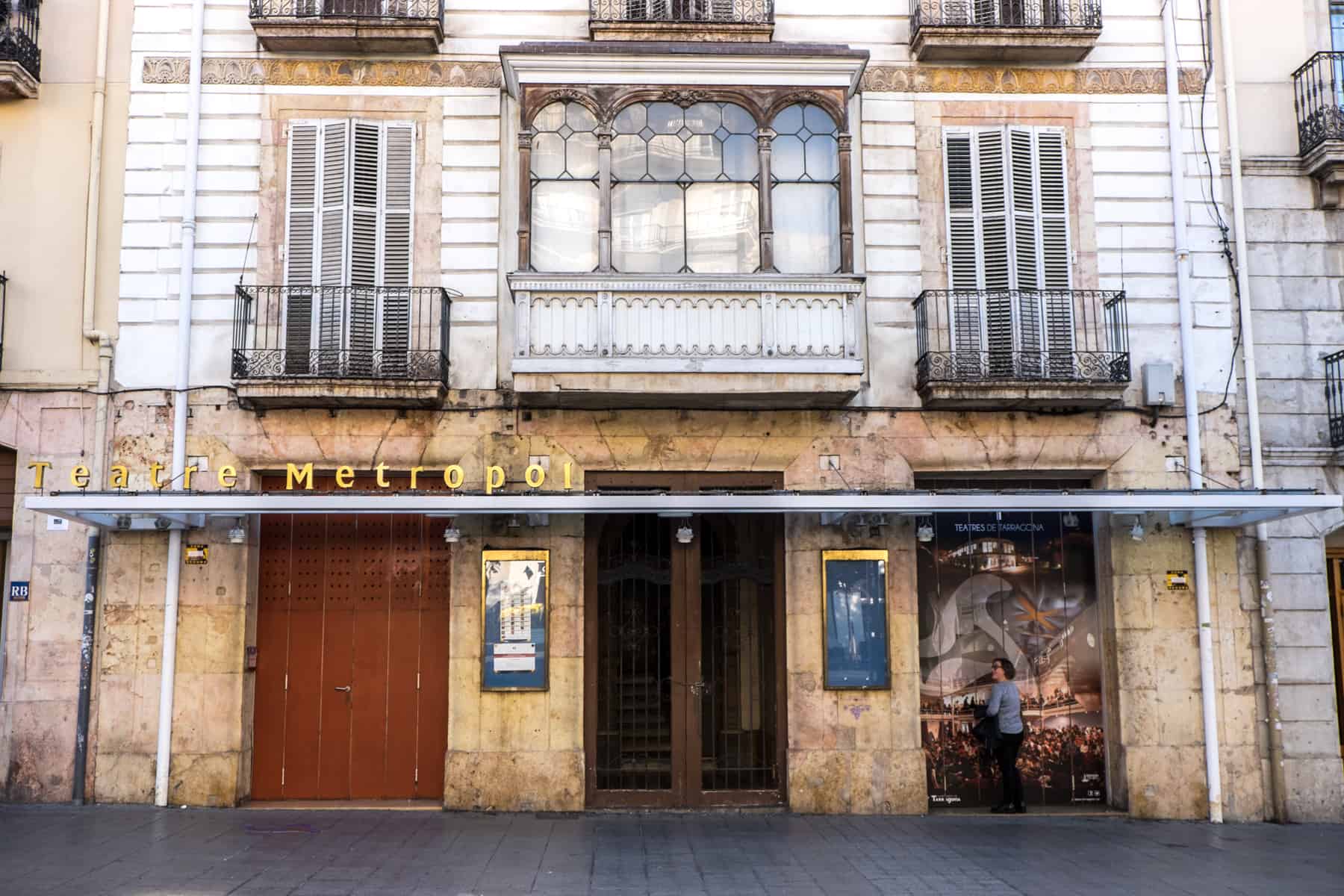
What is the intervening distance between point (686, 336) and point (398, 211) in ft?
12.3

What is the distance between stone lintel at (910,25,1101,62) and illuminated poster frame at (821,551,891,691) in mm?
5909

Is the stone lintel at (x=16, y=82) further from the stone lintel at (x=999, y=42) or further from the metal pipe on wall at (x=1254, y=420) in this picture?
the metal pipe on wall at (x=1254, y=420)

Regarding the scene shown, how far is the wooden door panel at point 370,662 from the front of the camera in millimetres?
12969

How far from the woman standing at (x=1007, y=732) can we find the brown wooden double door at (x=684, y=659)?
2346 mm

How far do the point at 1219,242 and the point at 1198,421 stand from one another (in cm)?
217

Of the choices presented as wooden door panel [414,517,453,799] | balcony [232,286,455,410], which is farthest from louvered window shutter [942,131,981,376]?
wooden door panel [414,517,453,799]

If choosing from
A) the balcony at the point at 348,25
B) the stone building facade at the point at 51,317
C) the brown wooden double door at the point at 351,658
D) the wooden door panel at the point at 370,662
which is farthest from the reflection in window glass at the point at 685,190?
the stone building facade at the point at 51,317

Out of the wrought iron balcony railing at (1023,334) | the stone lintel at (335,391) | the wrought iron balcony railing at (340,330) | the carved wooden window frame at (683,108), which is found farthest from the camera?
the wrought iron balcony railing at (1023,334)

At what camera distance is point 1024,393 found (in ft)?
42.2

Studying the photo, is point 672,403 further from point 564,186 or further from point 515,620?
point 515,620

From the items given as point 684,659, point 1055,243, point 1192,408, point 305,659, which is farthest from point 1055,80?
point 305,659

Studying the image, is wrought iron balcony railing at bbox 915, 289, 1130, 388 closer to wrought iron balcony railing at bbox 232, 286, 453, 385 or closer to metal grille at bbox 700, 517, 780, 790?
metal grille at bbox 700, 517, 780, 790

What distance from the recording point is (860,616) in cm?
1298

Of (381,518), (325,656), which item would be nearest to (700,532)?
(381,518)
